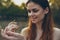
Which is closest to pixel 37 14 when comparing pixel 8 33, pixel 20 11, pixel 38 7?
pixel 38 7

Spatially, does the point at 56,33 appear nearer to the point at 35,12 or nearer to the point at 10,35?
the point at 35,12

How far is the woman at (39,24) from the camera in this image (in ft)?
4.76

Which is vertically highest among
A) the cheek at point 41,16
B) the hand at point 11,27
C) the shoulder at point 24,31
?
the cheek at point 41,16

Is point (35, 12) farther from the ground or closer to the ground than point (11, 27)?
farther from the ground

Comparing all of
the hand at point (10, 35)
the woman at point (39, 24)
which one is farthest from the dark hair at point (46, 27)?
the hand at point (10, 35)

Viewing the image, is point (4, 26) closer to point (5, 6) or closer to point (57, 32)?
point (5, 6)

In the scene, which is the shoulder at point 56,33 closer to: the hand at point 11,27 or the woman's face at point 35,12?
the woman's face at point 35,12

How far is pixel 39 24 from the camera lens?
4.89ft

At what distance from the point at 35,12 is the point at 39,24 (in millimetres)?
121

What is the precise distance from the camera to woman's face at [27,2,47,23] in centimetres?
145

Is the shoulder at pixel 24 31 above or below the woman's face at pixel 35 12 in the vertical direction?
below

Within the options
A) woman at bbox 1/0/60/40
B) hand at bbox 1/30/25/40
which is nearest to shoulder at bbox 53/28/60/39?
woman at bbox 1/0/60/40

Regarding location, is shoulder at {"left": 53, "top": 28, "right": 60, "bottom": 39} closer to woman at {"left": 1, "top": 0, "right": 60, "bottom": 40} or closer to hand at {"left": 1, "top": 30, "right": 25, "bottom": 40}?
woman at {"left": 1, "top": 0, "right": 60, "bottom": 40}

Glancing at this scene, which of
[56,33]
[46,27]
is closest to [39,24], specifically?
[46,27]
